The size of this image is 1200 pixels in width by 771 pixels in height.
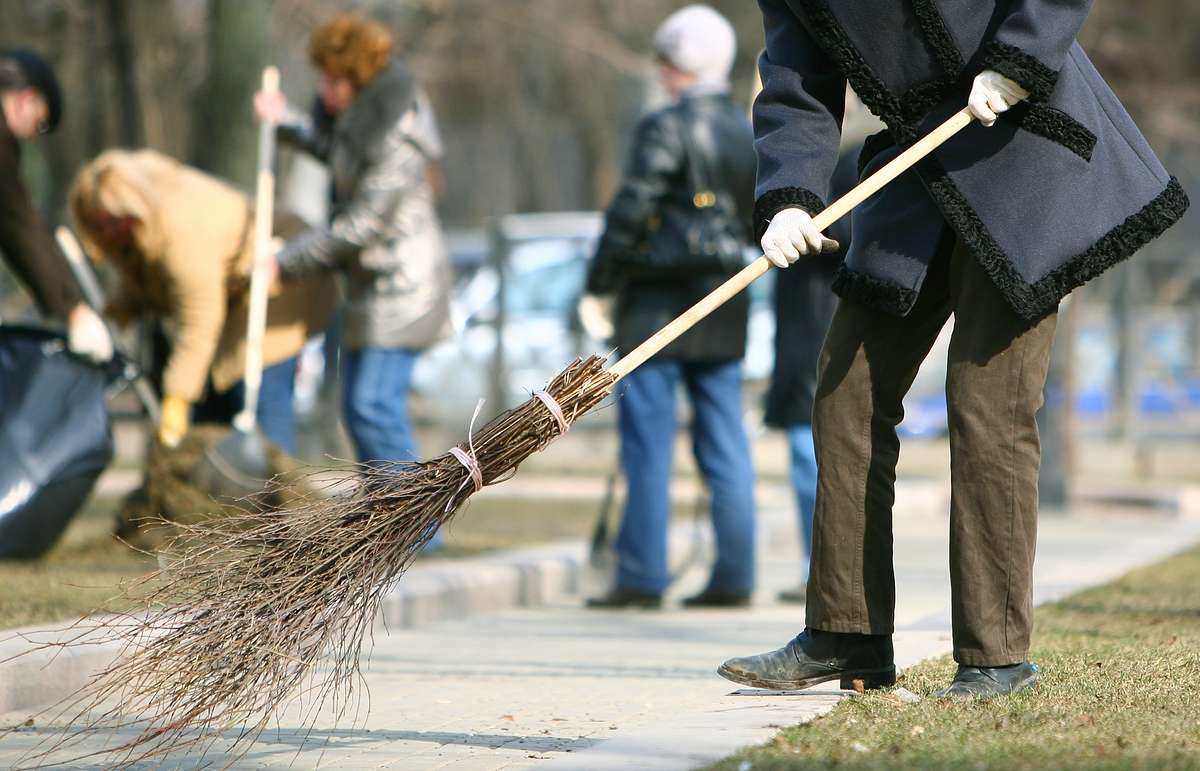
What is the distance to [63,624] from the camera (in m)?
5.32

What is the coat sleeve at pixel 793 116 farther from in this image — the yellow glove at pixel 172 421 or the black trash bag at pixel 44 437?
the yellow glove at pixel 172 421

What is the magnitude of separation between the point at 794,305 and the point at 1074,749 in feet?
12.4

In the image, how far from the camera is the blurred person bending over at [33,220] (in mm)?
6875

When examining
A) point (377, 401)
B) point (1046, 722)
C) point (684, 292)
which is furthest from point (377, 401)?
Answer: point (1046, 722)

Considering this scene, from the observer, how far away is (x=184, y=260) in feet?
24.4

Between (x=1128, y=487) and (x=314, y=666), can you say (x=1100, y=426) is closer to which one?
(x=1128, y=487)

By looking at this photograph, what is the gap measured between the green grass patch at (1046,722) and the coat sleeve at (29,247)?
373cm

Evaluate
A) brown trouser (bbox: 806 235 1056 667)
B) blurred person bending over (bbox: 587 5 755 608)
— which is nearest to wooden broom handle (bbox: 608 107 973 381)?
brown trouser (bbox: 806 235 1056 667)

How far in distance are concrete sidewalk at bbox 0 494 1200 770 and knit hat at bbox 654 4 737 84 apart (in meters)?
1.99

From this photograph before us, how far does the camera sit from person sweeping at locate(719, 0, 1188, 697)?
4.03 m

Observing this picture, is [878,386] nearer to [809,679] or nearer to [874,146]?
[874,146]

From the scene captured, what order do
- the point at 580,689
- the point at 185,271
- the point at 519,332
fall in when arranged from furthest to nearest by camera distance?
the point at 519,332 < the point at 185,271 < the point at 580,689

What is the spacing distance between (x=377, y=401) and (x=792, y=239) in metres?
3.84

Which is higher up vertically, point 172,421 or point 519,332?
point 519,332
